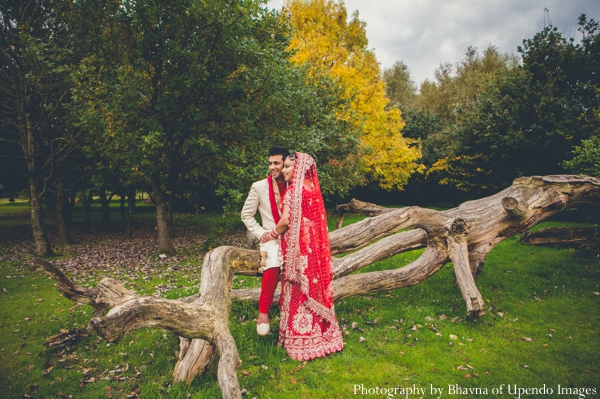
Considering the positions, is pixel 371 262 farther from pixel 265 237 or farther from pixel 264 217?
pixel 265 237

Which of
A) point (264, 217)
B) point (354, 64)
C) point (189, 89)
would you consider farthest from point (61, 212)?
point (354, 64)

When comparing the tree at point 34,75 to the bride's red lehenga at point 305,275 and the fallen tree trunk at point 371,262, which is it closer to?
the fallen tree trunk at point 371,262

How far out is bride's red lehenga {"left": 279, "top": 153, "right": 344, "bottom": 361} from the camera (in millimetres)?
5672

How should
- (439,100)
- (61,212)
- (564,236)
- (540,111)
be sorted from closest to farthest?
1. (564,236)
2. (61,212)
3. (540,111)
4. (439,100)

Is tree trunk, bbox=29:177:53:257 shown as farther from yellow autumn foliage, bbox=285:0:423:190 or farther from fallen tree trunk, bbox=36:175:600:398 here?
yellow autumn foliage, bbox=285:0:423:190

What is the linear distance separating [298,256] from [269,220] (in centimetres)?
87

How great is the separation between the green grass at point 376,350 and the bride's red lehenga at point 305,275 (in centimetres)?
33

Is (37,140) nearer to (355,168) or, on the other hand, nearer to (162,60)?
(162,60)

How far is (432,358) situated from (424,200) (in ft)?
103

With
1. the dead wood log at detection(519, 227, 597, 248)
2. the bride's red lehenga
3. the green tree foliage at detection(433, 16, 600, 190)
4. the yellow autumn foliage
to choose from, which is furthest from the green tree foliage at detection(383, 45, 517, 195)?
the bride's red lehenga

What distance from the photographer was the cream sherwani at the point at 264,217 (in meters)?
5.89

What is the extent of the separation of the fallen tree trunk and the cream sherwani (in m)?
0.61

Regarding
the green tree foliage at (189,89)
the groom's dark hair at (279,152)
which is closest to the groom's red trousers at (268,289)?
the groom's dark hair at (279,152)

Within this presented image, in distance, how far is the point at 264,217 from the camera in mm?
6148
